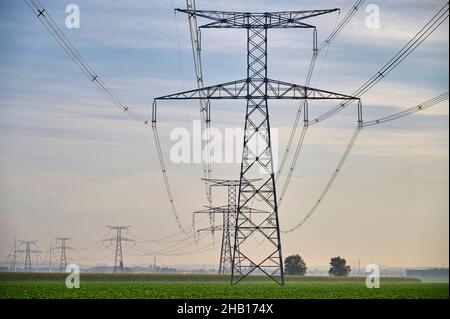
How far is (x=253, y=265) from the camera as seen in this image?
5616 cm

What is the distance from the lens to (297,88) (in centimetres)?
4888

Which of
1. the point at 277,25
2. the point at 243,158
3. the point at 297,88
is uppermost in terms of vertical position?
the point at 277,25

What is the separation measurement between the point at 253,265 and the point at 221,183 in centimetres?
3692
